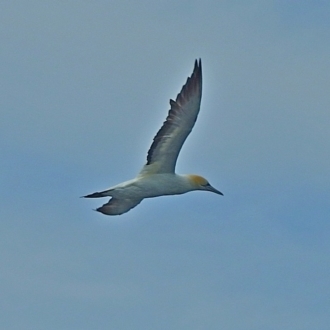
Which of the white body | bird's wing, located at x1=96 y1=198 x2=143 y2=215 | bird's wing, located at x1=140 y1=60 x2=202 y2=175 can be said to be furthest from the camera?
bird's wing, located at x1=96 y1=198 x2=143 y2=215

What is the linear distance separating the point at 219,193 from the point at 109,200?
388cm

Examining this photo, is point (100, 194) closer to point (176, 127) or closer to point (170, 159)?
point (170, 159)

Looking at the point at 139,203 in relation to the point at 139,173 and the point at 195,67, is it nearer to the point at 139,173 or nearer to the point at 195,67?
the point at 139,173

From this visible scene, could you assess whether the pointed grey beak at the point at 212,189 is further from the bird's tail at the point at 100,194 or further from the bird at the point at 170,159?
the bird's tail at the point at 100,194

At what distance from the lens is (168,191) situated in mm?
46250

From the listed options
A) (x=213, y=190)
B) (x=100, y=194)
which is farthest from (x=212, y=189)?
(x=100, y=194)

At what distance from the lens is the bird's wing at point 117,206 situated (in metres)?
48.4

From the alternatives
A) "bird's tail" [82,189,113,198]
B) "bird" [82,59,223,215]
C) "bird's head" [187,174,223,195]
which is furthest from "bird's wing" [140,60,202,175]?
"bird's tail" [82,189,113,198]

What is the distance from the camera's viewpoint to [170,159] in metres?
46.0

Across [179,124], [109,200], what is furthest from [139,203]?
[179,124]

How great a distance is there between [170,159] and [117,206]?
361cm

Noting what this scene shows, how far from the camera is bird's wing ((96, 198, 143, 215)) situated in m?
48.4

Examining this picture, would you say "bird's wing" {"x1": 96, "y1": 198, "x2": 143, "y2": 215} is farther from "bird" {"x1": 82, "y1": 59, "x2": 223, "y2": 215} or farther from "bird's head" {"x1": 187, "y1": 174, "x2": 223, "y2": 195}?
"bird's head" {"x1": 187, "y1": 174, "x2": 223, "y2": 195}

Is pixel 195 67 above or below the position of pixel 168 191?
above
